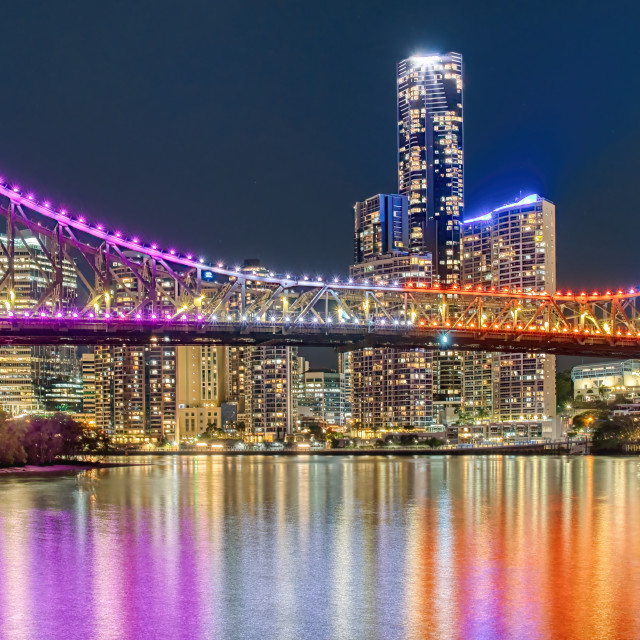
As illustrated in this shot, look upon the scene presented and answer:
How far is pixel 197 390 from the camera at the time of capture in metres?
164

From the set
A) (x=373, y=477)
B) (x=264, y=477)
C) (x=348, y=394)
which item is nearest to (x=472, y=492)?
(x=373, y=477)

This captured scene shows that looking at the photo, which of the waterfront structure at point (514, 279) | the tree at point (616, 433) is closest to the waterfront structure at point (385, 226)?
the waterfront structure at point (514, 279)

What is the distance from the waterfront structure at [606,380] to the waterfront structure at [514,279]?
29.2ft

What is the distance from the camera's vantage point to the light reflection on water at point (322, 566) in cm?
1578

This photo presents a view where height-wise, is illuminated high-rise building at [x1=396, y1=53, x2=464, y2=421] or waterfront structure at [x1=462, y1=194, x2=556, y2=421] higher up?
illuminated high-rise building at [x1=396, y1=53, x2=464, y2=421]

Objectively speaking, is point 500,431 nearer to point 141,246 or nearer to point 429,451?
point 429,451

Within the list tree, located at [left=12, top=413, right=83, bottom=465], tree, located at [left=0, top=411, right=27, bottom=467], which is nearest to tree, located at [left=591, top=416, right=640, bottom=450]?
tree, located at [left=12, top=413, right=83, bottom=465]

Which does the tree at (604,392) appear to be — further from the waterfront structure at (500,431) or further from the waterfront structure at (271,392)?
the waterfront structure at (271,392)

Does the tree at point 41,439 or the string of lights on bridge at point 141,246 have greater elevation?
the string of lights on bridge at point 141,246

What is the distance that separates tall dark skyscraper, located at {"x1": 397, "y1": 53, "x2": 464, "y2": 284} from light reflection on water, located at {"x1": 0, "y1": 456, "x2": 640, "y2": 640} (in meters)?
139

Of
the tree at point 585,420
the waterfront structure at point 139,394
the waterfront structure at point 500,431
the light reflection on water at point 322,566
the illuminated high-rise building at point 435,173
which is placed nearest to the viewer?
the light reflection on water at point 322,566

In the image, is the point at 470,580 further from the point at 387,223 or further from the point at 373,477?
the point at 387,223

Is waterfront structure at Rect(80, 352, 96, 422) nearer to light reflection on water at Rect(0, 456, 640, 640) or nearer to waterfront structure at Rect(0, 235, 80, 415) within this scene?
waterfront structure at Rect(0, 235, 80, 415)

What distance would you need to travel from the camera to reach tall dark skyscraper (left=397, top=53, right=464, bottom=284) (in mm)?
180000
